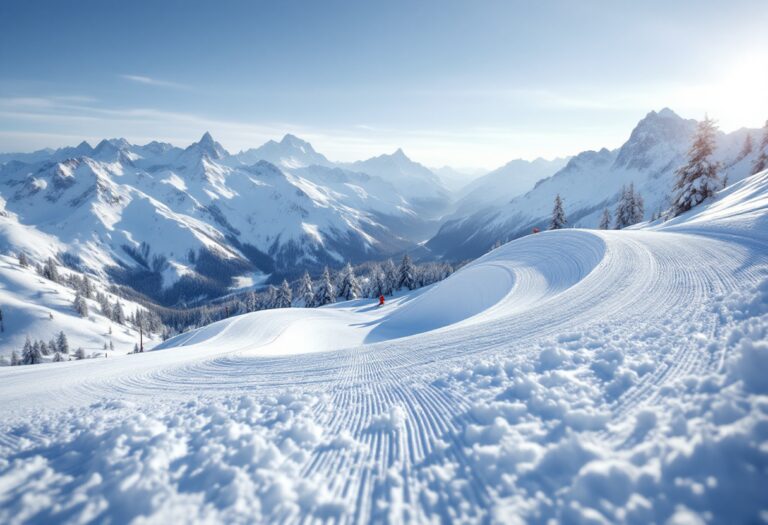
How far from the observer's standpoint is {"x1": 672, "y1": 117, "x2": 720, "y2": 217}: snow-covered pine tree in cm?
3253

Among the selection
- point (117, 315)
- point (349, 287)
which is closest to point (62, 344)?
point (117, 315)

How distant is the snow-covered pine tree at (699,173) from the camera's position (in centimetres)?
3253

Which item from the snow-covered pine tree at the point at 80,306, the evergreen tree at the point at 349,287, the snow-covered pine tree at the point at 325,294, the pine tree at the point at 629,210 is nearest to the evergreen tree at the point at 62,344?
the snow-covered pine tree at the point at 80,306

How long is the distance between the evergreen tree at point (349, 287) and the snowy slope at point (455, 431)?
55.9 metres

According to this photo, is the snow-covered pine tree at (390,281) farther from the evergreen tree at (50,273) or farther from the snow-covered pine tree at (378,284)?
the evergreen tree at (50,273)

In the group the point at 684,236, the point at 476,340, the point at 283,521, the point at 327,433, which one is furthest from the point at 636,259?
the point at 283,521

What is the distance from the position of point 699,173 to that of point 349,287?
51.7 metres

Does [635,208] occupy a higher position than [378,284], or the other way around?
[635,208]

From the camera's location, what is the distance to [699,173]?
3322 centimetres

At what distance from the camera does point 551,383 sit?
203 inches

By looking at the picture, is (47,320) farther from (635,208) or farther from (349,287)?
(635,208)

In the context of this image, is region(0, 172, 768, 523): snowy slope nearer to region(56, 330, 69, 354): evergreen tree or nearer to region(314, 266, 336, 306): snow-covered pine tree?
region(314, 266, 336, 306): snow-covered pine tree

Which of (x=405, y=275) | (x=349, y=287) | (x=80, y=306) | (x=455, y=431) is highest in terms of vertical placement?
(x=455, y=431)

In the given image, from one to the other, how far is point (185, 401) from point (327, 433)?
345 cm
